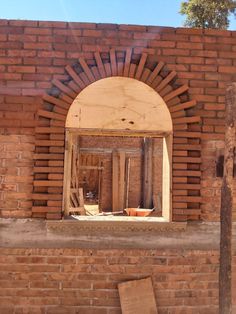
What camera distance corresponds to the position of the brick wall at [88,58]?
12.5 feet

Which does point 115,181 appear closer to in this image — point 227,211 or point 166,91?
point 166,91

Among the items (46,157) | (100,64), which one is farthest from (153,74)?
(46,157)

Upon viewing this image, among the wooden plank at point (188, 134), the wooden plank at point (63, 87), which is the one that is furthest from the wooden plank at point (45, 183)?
the wooden plank at point (188, 134)

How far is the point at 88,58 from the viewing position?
389 centimetres

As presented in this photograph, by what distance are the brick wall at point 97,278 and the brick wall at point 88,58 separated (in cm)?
55

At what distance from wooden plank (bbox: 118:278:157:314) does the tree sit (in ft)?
37.9

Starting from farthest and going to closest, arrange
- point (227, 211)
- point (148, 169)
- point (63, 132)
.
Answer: point (148, 169) → point (63, 132) → point (227, 211)

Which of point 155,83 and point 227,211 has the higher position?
point 155,83

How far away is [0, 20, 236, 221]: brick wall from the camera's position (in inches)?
150

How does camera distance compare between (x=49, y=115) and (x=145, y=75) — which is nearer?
(x=49, y=115)

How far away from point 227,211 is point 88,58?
92.7 inches

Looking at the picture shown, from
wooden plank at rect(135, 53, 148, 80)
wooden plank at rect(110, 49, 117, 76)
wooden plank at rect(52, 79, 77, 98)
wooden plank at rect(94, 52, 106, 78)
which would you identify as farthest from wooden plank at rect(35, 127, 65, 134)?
wooden plank at rect(135, 53, 148, 80)

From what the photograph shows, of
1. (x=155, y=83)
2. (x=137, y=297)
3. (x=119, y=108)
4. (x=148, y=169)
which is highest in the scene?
(x=155, y=83)

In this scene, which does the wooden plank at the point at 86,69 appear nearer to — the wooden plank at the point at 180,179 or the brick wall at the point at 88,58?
the brick wall at the point at 88,58
